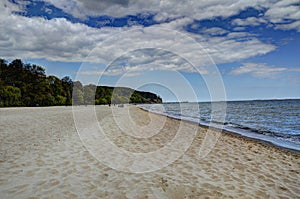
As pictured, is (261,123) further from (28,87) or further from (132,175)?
(28,87)

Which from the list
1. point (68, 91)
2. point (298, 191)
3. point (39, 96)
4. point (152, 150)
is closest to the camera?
point (298, 191)

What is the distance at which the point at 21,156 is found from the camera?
664cm

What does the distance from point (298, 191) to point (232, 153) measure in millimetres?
3681

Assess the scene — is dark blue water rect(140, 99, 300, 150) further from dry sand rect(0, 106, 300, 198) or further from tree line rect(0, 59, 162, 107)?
tree line rect(0, 59, 162, 107)

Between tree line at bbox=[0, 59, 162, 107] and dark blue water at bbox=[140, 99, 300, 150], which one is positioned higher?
tree line at bbox=[0, 59, 162, 107]

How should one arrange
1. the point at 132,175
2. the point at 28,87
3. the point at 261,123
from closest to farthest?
the point at 132,175 < the point at 261,123 < the point at 28,87

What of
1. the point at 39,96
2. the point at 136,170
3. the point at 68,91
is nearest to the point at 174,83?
the point at 136,170

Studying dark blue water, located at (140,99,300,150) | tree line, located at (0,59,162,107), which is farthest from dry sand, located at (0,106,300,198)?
tree line, located at (0,59,162,107)

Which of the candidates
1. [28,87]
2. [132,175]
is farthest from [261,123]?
[28,87]

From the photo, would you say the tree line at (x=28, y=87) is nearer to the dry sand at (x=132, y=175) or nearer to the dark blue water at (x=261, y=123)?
the dark blue water at (x=261, y=123)

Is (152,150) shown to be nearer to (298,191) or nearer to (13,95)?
(298,191)

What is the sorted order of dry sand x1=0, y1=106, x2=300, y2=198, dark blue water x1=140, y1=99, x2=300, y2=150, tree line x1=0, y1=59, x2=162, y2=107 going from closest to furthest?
dry sand x1=0, y1=106, x2=300, y2=198, dark blue water x1=140, y1=99, x2=300, y2=150, tree line x1=0, y1=59, x2=162, y2=107

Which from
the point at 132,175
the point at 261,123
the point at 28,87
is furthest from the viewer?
the point at 28,87

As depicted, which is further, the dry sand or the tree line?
the tree line
